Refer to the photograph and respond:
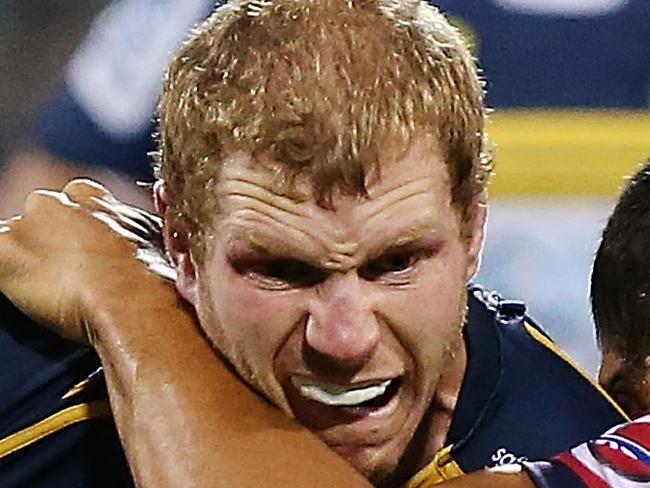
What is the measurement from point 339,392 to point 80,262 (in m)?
0.28

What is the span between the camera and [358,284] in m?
1.21

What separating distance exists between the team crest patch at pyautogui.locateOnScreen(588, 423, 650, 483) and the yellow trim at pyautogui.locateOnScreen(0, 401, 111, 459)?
41cm

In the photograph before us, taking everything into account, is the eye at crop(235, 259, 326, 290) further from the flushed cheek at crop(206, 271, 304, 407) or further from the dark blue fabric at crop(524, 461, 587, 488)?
the dark blue fabric at crop(524, 461, 587, 488)

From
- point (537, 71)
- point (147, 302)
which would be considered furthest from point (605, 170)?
point (147, 302)

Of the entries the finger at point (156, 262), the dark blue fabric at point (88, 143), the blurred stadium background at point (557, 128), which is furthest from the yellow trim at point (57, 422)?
the blurred stadium background at point (557, 128)

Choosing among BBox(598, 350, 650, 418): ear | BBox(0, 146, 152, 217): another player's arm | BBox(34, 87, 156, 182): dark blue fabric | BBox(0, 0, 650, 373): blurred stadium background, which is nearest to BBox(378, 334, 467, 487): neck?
BBox(598, 350, 650, 418): ear

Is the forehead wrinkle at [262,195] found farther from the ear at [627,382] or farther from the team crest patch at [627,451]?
the ear at [627,382]

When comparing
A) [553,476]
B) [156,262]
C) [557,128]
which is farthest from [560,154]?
[553,476]

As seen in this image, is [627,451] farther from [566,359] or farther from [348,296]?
[566,359]

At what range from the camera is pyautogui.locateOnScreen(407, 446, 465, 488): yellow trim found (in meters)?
1.35

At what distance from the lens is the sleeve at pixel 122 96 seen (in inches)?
92.7

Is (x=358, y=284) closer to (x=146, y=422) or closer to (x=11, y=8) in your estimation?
(x=146, y=422)

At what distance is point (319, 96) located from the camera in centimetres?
121

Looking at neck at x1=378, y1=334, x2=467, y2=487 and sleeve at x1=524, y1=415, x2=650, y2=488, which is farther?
neck at x1=378, y1=334, x2=467, y2=487
